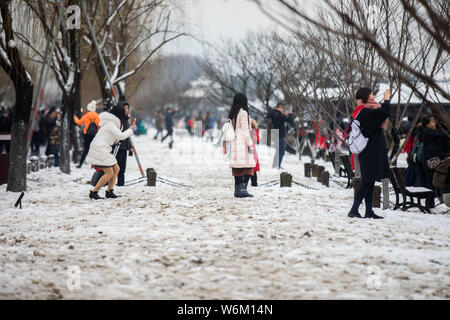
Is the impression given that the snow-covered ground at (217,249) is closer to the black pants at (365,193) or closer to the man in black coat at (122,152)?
the black pants at (365,193)

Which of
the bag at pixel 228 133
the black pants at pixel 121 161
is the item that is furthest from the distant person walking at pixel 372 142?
the black pants at pixel 121 161

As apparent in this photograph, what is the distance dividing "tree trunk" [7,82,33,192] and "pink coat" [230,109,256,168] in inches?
168

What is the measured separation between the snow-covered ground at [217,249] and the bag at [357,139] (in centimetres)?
102

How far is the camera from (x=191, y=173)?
1605cm

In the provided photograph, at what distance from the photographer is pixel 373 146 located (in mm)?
7727

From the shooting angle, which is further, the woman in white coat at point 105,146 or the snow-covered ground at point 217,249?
the woman in white coat at point 105,146

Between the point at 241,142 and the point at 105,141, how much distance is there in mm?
2417

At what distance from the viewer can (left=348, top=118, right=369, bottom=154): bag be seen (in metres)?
7.72

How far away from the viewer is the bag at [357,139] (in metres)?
7.72

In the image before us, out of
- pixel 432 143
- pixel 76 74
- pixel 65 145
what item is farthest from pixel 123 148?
pixel 432 143

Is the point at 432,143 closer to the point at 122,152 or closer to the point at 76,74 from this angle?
the point at 122,152

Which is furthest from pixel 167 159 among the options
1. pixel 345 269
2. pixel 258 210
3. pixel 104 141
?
pixel 345 269

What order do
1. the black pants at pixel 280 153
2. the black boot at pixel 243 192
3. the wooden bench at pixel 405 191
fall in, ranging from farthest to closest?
1. the black pants at pixel 280 153
2. the black boot at pixel 243 192
3. the wooden bench at pixel 405 191

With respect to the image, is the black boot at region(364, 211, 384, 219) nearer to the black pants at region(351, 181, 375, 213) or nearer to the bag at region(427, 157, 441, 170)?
the black pants at region(351, 181, 375, 213)
